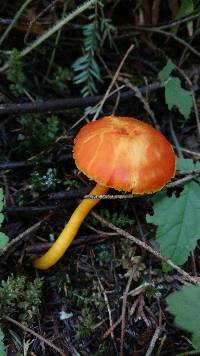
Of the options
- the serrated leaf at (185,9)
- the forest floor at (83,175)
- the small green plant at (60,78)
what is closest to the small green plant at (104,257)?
the forest floor at (83,175)

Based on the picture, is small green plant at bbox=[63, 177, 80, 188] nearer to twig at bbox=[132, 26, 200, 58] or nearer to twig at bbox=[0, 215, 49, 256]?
twig at bbox=[0, 215, 49, 256]

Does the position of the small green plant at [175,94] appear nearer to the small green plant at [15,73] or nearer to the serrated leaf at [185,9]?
the serrated leaf at [185,9]

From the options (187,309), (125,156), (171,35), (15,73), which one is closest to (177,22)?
(171,35)

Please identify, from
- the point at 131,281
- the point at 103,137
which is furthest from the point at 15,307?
the point at 103,137

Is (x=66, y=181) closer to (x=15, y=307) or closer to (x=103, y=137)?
(x=103, y=137)

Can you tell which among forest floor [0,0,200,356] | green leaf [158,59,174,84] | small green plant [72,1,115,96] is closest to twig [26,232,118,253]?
forest floor [0,0,200,356]

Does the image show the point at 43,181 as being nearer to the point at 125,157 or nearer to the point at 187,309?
the point at 125,157
